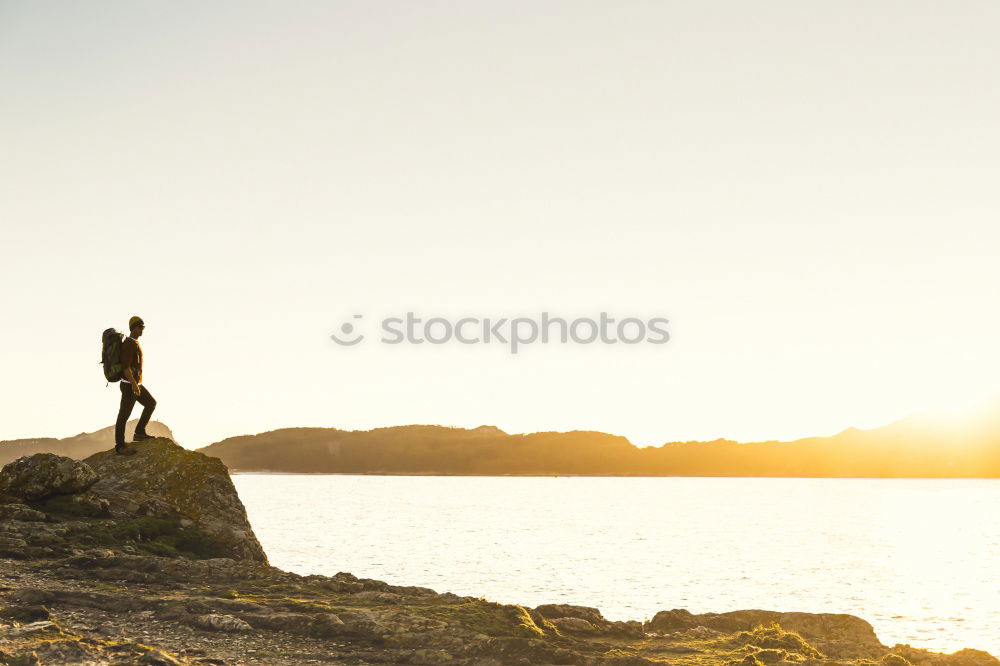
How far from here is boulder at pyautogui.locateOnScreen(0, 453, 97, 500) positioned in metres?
22.0

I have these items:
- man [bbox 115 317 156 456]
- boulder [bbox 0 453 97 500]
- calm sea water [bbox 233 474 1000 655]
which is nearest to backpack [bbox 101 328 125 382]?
man [bbox 115 317 156 456]

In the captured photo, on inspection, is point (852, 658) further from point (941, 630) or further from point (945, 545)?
point (945, 545)

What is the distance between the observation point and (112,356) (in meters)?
21.8

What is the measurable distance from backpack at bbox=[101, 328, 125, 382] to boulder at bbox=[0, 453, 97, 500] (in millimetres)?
2896

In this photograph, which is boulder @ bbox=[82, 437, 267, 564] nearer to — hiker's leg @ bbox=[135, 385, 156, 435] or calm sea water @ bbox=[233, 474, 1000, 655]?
hiker's leg @ bbox=[135, 385, 156, 435]

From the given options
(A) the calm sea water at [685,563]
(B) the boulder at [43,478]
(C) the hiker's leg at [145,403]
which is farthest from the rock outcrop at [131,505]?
(A) the calm sea water at [685,563]

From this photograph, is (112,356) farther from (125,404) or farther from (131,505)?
(131,505)

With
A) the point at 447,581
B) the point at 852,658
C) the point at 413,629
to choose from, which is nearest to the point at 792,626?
the point at 852,658

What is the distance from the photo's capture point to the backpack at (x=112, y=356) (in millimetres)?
21719

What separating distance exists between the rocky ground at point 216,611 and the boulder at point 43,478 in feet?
0.13

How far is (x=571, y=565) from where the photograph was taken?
60.8m

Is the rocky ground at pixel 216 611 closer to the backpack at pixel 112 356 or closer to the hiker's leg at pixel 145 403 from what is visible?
the hiker's leg at pixel 145 403

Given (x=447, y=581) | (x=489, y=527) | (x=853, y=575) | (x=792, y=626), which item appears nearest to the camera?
(x=792, y=626)

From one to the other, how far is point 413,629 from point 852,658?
1241cm
